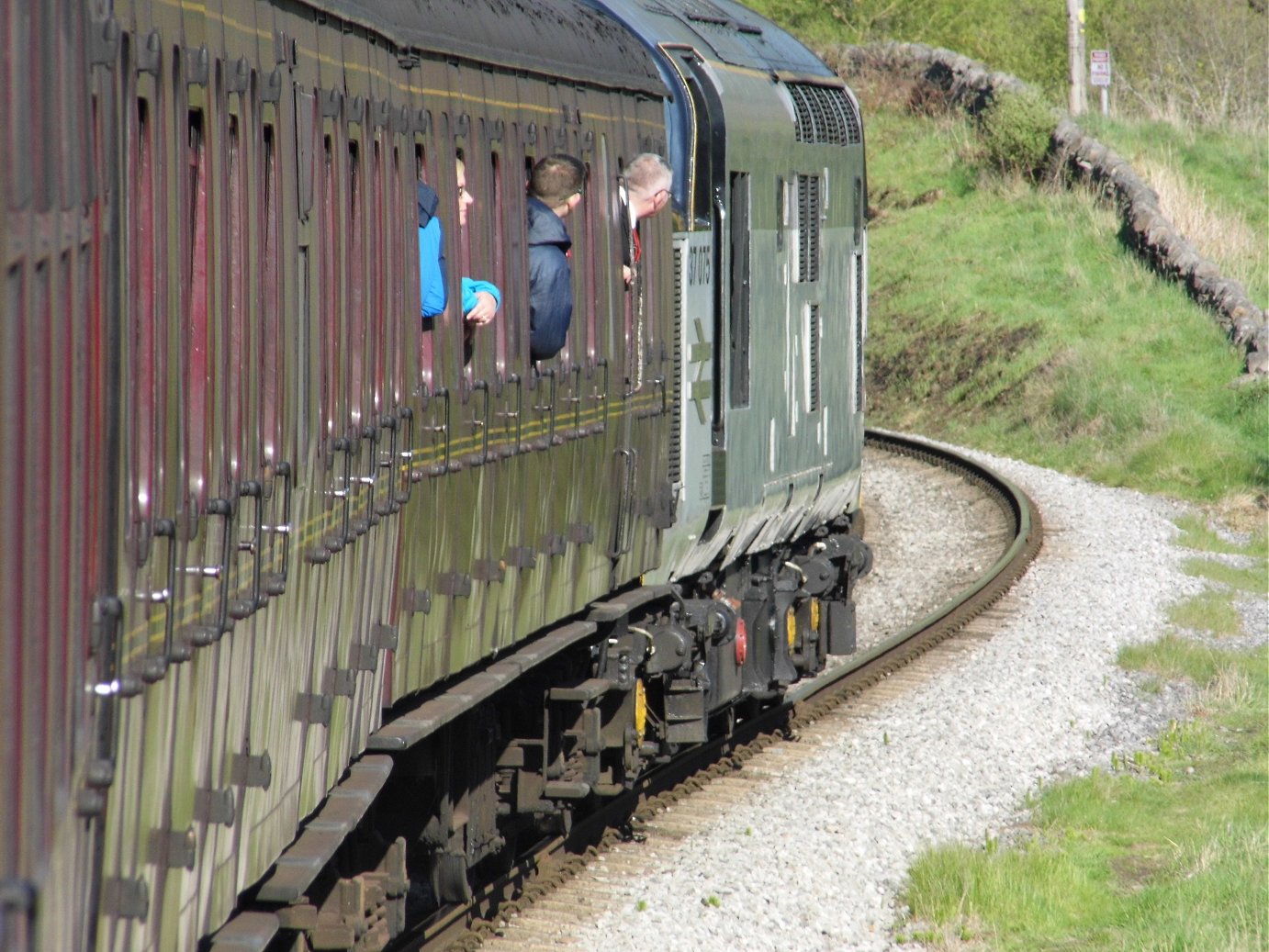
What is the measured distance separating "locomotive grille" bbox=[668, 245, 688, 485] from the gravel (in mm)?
1763

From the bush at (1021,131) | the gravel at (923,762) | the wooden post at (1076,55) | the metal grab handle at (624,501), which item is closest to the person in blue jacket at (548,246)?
the metal grab handle at (624,501)

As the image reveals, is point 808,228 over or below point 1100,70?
below

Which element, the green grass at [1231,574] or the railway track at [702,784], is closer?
the railway track at [702,784]

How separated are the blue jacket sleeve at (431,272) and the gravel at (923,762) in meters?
2.80

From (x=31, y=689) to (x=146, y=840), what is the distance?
2.88ft

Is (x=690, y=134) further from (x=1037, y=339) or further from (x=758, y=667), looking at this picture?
(x=1037, y=339)

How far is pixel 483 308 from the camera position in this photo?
20.1ft

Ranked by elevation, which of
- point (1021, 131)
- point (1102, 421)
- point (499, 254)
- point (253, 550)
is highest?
point (1021, 131)

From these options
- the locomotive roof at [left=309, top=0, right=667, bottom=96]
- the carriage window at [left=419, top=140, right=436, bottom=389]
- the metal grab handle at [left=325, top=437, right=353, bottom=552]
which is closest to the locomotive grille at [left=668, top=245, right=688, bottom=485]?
the locomotive roof at [left=309, top=0, right=667, bottom=96]

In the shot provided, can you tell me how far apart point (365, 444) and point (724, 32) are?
566cm

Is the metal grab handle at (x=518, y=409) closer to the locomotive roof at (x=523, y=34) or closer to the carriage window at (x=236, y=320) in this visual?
the locomotive roof at (x=523, y=34)

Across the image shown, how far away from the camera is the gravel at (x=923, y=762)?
7980 millimetres

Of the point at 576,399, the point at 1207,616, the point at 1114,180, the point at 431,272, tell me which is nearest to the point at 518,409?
the point at 576,399

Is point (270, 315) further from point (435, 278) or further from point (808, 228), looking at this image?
point (808, 228)
